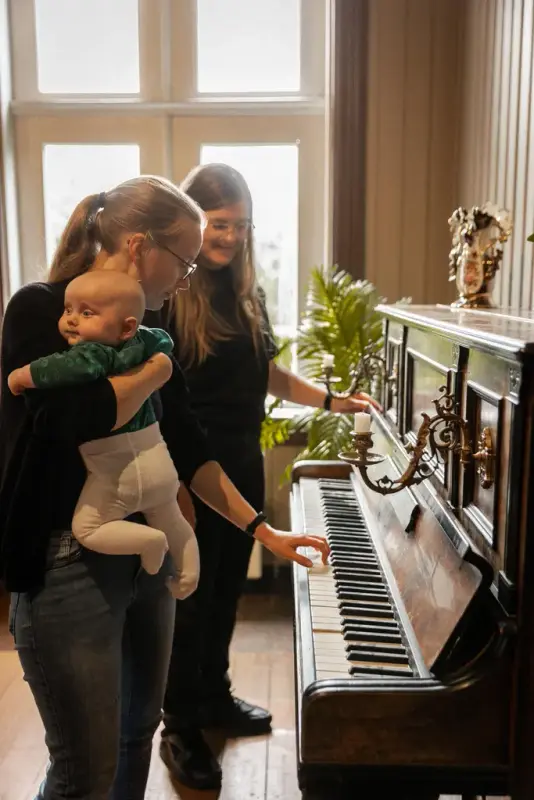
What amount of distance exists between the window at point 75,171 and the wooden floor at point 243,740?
201 centimetres

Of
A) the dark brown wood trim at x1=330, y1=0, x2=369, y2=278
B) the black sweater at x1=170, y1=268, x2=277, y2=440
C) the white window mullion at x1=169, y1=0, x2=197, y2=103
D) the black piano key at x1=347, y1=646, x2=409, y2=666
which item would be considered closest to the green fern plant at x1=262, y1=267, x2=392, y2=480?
the dark brown wood trim at x1=330, y1=0, x2=369, y2=278

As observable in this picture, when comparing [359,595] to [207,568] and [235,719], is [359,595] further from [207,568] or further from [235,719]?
[235,719]

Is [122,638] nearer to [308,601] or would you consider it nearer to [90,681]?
[90,681]

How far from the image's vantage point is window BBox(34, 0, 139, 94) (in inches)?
148

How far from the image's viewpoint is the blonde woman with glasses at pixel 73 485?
1.23m

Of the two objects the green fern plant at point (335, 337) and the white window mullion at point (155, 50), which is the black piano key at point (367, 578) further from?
the white window mullion at point (155, 50)

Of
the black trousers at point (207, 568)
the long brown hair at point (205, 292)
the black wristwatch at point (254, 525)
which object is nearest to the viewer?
the black wristwatch at point (254, 525)

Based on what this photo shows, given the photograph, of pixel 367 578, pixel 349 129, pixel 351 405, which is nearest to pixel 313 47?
pixel 349 129

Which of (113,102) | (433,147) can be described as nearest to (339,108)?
(433,147)

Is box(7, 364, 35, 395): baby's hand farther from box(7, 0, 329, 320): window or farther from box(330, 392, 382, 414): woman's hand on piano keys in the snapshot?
box(7, 0, 329, 320): window

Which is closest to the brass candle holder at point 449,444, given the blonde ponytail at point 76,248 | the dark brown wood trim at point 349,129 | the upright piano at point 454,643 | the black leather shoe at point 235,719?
the upright piano at point 454,643

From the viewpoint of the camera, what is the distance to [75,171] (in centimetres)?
386

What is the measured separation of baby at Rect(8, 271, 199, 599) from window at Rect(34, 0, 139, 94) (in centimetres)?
289

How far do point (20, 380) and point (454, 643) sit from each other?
0.78m
